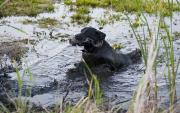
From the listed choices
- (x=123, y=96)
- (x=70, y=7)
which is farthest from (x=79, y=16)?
(x=123, y=96)

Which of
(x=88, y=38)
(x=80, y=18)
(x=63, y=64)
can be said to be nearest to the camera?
(x=88, y=38)

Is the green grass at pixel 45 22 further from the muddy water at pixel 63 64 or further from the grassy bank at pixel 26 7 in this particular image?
the grassy bank at pixel 26 7

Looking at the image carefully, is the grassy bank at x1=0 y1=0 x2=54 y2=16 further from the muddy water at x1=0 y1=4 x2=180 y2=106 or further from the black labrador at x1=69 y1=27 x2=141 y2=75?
the black labrador at x1=69 y1=27 x2=141 y2=75

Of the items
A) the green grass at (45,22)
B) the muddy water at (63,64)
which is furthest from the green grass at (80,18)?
the green grass at (45,22)

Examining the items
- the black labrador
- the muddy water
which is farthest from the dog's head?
the muddy water

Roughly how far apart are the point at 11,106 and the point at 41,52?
4.40 m

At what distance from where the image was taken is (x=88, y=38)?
8555 mm

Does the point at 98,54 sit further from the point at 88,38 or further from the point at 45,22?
the point at 45,22

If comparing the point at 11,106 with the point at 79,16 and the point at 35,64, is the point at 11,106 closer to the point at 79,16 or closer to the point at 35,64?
the point at 35,64

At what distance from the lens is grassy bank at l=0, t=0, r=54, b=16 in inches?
605

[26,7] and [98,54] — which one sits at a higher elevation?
[26,7]

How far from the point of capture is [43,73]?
8.55 m

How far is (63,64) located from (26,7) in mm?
7454

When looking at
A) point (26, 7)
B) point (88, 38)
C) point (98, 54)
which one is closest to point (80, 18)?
point (26, 7)
